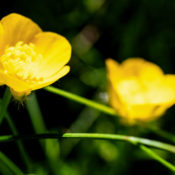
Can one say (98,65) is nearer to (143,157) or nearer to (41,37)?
(143,157)

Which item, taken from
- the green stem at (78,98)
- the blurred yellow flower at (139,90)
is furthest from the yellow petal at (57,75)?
the blurred yellow flower at (139,90)

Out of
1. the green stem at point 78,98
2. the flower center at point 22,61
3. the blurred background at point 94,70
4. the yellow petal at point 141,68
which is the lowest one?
the blurred background at point 94,70

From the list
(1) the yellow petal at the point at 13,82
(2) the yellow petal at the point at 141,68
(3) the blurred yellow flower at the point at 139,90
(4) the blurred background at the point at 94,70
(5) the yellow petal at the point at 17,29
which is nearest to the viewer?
(1) the yellow petal at the point at 13,82

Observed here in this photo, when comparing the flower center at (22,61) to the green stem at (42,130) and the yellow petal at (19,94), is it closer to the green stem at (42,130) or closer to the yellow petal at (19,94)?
the yellow petal at (19,94)

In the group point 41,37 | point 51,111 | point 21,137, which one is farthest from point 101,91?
point 21,137

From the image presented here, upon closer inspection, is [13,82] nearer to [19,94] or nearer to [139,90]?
[19,94]

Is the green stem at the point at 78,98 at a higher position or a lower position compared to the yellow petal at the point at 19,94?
lower

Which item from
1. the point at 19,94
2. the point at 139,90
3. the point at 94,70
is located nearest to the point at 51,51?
the point at 19,94

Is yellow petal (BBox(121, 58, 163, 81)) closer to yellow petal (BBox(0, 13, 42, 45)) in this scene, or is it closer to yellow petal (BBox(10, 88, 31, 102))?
yellow petal (BBox(0, 13, 42, 45))
